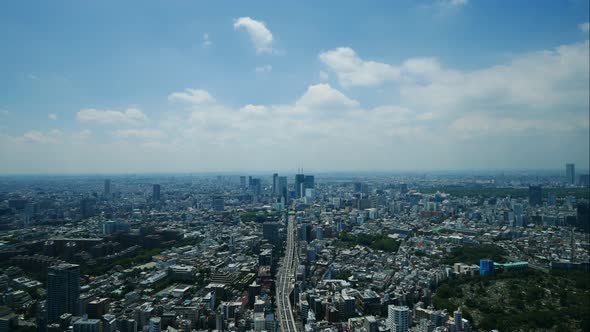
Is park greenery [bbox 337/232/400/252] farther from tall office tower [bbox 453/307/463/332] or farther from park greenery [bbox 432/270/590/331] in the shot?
tall office tower [bbox 453/307/463/332]

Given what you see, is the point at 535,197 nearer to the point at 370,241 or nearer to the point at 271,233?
the point at 370,241

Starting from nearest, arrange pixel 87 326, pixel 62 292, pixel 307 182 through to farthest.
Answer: pixel 87 326
pixel 62 292
pixel 307 182

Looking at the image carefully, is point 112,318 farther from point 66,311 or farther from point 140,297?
point 140,297

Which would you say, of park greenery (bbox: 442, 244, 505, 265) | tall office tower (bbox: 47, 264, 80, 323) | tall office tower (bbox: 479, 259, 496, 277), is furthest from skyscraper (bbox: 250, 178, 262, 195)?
tall office tower (bbox: 47, 264, 80, 323)

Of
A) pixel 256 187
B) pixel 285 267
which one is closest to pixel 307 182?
pixel 256 187

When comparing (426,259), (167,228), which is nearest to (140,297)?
(167,228)

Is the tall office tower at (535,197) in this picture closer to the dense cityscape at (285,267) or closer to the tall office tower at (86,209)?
the dense cityscape at (285,267)
